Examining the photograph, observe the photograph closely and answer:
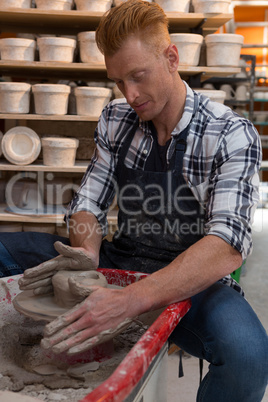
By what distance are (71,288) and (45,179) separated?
247 centimetres

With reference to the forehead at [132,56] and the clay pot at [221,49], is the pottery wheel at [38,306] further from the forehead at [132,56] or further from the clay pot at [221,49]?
the clay pot at [221,49]

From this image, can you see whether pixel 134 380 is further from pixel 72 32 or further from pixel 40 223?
pixel 72 32

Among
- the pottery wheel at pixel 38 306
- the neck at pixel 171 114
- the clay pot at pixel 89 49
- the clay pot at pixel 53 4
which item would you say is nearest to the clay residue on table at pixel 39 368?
the pottery wheel at pixel 38 306

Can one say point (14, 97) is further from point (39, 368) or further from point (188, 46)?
point (39, 368)

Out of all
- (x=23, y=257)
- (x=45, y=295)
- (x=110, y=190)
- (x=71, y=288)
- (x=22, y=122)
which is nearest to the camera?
(x=71, y=288)

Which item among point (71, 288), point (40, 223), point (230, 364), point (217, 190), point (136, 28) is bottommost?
point (40, 223)

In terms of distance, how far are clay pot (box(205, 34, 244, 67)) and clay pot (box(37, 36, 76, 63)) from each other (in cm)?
97

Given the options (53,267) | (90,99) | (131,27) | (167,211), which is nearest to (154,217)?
(167,211)

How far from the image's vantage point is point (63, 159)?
3303 mm

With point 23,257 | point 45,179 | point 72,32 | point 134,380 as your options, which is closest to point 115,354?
point 134,380

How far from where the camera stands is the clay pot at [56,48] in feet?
10.4

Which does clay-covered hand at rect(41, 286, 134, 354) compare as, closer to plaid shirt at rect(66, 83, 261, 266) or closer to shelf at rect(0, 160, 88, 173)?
plaid shirt at rect(66, 83, 261, 266)

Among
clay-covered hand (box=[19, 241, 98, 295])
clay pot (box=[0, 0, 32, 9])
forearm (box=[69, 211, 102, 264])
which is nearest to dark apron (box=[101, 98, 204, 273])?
forearm (box=[69, 211, 102, 264])

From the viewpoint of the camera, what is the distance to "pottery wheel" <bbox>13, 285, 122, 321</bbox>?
1266mm
